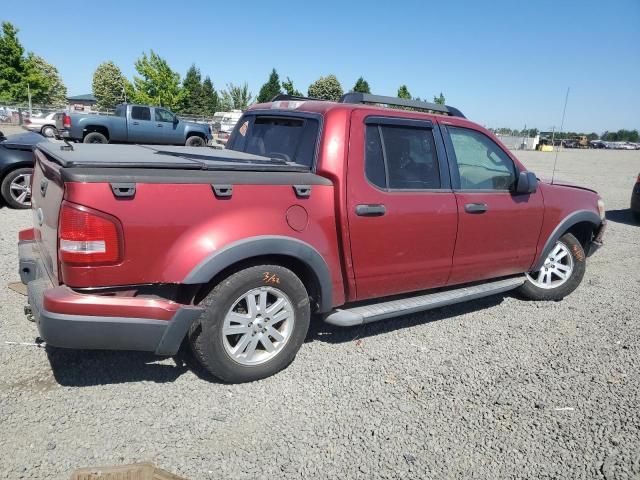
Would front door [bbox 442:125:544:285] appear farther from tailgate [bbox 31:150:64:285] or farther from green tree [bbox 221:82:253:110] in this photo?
green tree [bbox 221:82:253:110]

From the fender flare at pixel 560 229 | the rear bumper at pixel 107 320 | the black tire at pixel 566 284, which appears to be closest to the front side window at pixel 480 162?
the fender flare at pixel 560 229

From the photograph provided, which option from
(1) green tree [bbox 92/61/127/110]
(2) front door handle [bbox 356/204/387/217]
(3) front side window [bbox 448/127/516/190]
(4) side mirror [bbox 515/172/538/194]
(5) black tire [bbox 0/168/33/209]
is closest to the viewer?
(2) front door handle [bbox 356/204/387/217]

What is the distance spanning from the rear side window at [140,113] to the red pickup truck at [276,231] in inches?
641

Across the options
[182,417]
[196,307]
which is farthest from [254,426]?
[196,307]

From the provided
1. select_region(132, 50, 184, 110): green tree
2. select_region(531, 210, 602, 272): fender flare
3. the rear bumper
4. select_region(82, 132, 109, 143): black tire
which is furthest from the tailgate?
select_region(132, 50, 184, 110): green tree

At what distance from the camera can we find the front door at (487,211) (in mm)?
3947

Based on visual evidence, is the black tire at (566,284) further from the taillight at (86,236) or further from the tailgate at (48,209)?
the tailgate at (48,209)

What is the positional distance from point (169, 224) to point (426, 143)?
218 cm

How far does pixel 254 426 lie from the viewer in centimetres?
271

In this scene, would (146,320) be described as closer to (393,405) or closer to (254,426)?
(254,426)

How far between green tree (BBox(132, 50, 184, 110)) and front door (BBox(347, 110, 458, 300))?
4643 centimetres

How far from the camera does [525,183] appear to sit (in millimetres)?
4184

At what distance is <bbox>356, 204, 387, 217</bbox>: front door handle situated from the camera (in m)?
3.30

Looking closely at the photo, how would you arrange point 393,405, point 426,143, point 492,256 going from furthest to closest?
point 492,256 < point 426,143 < point 393,405
